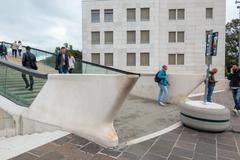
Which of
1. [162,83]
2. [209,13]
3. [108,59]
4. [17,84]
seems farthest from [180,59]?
[17,84]

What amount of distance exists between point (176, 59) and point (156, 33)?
15.4 ft

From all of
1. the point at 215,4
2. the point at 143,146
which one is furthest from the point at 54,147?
the point at 215,4

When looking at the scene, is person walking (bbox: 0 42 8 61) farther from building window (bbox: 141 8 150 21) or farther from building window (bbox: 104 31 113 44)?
building window (bbox: 141 8 150 21)

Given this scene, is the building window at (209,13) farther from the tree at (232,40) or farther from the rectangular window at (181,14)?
the tree at (232,40)

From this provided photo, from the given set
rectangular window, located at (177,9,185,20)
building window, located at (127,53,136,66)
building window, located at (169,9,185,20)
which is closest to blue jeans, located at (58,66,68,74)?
building window, located at (127,53,136,66)

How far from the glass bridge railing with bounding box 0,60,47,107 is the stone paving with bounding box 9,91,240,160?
171 cm

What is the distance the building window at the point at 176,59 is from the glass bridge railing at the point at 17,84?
2741 cm

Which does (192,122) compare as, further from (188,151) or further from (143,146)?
(143,146)

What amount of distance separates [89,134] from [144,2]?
100 ft

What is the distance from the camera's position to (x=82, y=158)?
3617mm

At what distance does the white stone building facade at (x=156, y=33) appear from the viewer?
3120 cm

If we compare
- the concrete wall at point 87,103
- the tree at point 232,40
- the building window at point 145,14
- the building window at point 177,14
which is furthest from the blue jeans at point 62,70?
the tree at point 232,40

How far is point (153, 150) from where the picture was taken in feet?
13.6

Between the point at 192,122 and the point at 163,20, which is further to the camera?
the point at 163,20
